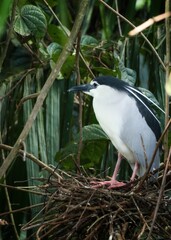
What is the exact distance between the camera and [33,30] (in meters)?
2.89

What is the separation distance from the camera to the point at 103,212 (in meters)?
2.30

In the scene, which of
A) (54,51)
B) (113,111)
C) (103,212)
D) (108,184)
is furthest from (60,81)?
(103,212)

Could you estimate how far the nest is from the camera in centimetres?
224

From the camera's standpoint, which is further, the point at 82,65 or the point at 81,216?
the point at 82,65

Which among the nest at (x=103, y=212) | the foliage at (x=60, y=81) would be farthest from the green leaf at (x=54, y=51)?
the nest at (x=103, y=212)

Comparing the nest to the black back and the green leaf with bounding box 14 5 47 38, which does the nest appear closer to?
the black back

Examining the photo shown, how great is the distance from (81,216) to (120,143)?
758 millimetres

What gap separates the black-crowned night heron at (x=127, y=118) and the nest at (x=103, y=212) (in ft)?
1.66

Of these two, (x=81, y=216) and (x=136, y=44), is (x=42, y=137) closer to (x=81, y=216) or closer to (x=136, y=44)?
(x=136, y=44)

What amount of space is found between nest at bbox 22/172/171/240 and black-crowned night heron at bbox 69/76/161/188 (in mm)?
507

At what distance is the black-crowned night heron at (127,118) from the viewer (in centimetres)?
289

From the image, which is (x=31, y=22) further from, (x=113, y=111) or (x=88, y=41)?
(x=113, y=111)

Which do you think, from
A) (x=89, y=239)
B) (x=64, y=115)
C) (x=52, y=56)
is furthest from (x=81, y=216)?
(x=64, y=115)

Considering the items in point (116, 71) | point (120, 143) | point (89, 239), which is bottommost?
point (89, 239)
